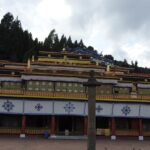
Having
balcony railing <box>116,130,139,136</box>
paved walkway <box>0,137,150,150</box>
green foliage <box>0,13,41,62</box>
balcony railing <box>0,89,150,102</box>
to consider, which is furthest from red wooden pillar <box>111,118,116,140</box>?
green foliage <box>0,13,41,62</box>

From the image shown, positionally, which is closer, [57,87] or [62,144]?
[62,144]

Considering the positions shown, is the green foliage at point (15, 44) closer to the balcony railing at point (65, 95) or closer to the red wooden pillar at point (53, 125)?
the balcony railing at point (65, 95)

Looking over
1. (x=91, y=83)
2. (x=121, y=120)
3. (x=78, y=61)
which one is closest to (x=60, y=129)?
(x=121, y=120)

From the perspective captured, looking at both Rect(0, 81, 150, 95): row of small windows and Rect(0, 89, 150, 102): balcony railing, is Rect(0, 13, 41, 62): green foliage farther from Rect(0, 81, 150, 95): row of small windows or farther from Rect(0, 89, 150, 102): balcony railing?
Rect(0, 89, 150, 102): balcony railing

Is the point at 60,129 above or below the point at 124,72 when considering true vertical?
below

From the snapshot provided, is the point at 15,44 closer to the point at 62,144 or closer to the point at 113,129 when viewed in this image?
the point at 113,129

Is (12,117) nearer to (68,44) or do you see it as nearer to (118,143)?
(118,143)

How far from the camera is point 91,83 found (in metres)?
20.3

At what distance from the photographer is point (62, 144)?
36.8 metres

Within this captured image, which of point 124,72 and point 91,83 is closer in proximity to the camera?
point 91,83

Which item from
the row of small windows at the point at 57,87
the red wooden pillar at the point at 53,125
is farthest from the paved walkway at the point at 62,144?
the row of small windows at the point at 57,87

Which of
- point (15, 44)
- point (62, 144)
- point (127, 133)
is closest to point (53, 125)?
point (62, 144)

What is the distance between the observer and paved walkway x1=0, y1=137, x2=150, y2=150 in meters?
34.2

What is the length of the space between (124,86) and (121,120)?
5.20 meters
